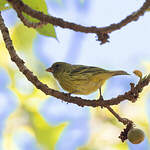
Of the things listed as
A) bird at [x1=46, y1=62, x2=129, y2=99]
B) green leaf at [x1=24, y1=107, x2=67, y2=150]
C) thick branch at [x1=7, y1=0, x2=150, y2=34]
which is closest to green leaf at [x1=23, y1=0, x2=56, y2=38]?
thick branch at [x1=7, y1=0, x2=150, y2=34]

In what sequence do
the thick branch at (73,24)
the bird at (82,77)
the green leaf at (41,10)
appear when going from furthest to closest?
the bird at (82,77) → the green leaf at (41,10) → the thick branch at (73,24)

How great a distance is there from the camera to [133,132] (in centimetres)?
258

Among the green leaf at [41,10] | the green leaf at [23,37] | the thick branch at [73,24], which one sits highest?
the green leaf at [23,37]

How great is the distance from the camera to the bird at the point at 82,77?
4.05 m

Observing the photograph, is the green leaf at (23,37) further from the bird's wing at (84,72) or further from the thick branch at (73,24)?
the thick branch at (73,24)

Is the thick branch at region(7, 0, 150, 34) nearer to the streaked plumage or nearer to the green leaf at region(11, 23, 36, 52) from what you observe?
the streaked plumage

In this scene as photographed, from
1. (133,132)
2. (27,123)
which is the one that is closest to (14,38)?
(27,123)

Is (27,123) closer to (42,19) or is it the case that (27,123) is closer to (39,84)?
(39,84)

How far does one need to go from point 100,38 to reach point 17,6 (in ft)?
1.76

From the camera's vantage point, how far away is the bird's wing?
13.8 feet

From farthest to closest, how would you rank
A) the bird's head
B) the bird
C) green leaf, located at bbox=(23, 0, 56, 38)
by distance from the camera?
the bird's head
the bird
green leaf, located at bbox=(23, 0, 56, 38)

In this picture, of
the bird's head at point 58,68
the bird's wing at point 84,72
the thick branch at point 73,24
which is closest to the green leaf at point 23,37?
the bird's head at point 58,68

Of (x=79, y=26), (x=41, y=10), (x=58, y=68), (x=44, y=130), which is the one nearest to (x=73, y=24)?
(x=79, y=26)

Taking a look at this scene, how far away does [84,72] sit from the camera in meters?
4.45
